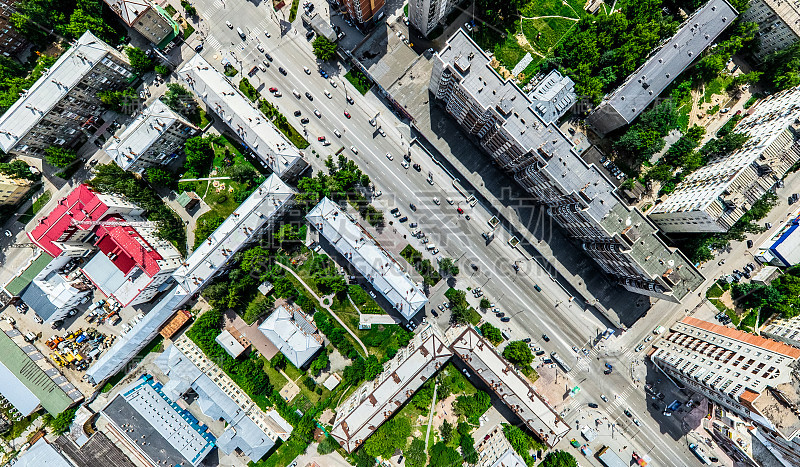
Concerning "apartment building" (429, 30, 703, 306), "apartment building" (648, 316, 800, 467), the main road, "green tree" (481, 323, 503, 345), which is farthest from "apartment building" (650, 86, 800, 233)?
"green tree" (481, 323, 503, 345)

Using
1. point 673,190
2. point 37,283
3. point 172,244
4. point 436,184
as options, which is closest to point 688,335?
point 673,190

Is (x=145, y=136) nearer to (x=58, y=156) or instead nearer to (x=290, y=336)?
(x=58, y=156)

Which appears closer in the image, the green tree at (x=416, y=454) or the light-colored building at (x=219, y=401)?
the light-colored building at (x=219, y=401)

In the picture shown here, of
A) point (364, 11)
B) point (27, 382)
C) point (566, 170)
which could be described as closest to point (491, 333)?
point (566, 170)

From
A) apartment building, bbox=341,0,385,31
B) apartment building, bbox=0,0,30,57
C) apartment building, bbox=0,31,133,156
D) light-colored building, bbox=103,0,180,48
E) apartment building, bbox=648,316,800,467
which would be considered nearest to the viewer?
apartment building, bbox=648,316,800,467

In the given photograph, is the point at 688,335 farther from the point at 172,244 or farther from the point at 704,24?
the point at 172,244

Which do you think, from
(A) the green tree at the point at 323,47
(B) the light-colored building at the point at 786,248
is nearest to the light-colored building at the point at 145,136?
(A) the green tree at the point at 323,47

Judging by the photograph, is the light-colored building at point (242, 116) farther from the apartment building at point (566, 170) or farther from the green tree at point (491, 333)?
the green tree at point (491, 333)

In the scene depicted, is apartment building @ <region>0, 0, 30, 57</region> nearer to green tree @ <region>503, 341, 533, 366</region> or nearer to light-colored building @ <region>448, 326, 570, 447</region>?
light-colored building @ <region>448, 326, 570, 447</region>
